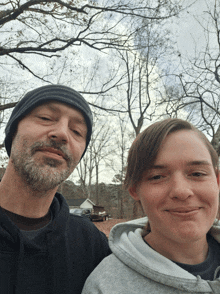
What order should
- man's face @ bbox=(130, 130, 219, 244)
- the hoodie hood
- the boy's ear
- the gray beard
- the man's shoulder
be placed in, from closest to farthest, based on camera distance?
the hoodie hood
man's face @ bbox=(130, 130, 219, 244)
the boy's ear
the gray beard
the man's shoulder

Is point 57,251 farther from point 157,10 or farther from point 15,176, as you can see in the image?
point 157,10

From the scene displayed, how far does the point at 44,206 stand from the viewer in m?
1.70

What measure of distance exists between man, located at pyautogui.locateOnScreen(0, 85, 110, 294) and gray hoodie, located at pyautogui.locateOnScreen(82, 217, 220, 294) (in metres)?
0.30

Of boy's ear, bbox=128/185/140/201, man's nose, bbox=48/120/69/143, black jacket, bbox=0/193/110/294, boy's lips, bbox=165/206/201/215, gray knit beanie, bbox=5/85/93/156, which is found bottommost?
black jacket, bbox=0/193/110/294

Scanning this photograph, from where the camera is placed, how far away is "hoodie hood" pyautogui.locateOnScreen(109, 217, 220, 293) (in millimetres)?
1063

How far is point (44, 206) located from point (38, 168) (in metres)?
0.32

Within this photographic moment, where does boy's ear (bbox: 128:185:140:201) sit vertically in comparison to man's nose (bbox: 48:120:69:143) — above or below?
below

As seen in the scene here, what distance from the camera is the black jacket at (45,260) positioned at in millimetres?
1274

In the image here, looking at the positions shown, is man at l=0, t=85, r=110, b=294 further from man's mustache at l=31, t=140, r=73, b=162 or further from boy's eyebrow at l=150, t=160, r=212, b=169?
boy's eyebrow at l=150, t=160, r=212, b=169

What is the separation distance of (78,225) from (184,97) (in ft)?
25.9

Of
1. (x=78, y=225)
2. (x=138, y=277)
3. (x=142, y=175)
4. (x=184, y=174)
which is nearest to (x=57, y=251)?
(x=78, y=225)

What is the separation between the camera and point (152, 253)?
3.98ft

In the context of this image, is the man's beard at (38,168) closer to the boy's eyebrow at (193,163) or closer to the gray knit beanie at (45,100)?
the gray knit beanie at (45,100)

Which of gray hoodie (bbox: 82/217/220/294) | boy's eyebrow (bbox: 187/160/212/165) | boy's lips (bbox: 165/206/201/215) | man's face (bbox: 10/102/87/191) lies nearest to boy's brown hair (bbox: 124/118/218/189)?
boy's eyebrow (bbox: 187/160/212/165)
